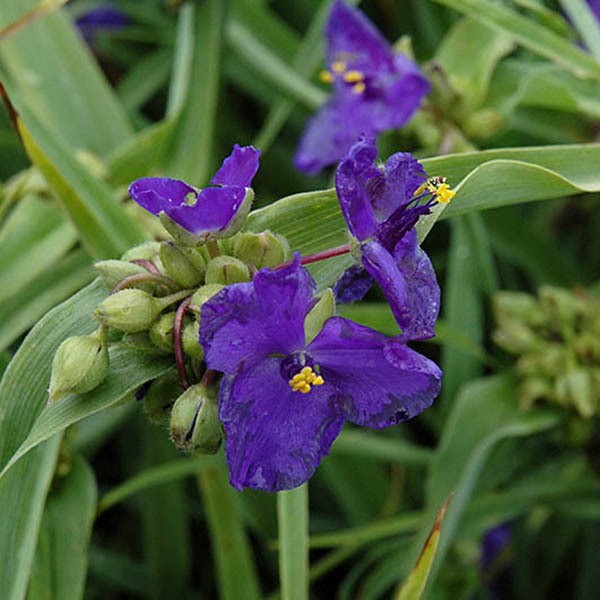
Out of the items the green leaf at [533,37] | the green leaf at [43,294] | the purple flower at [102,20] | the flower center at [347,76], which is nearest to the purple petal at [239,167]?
the green leaf at [43,294]

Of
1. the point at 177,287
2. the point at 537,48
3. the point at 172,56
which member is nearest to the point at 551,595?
the point at 537,48

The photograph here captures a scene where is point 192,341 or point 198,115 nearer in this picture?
point 192,341

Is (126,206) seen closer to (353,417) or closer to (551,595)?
(353,417)

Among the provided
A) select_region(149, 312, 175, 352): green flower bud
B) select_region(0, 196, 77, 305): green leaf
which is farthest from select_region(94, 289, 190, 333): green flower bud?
select_region(0, 196, 77, 305): green leaf

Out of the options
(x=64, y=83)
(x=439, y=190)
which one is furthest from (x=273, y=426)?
(x=64, y=83)

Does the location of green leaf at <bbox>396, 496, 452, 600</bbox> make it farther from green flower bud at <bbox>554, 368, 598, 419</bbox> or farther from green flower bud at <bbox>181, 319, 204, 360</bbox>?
green flower bud at <bbox>554, 368, 598, 419</bbox>

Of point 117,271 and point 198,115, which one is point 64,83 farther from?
point 117,271
